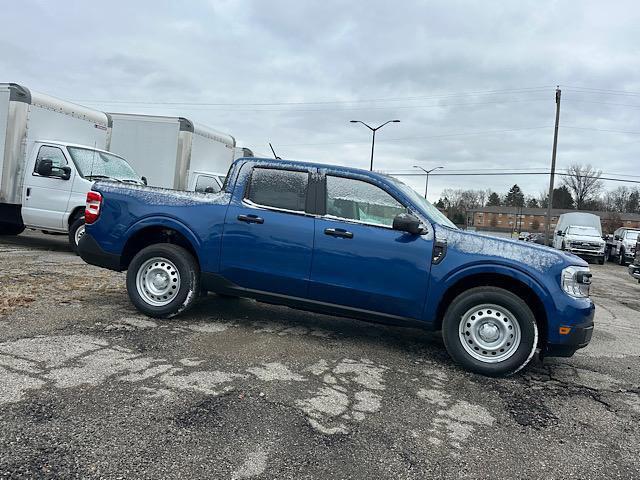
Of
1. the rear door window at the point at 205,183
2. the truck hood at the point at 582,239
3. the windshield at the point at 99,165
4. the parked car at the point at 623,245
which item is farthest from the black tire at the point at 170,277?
the truck hood at the point at 582,239

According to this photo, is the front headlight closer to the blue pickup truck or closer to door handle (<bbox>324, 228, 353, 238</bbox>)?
the blue pickup truck

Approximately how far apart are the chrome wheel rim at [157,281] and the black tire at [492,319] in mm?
2885

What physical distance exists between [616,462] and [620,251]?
90.5 ft

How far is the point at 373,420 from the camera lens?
137 inches

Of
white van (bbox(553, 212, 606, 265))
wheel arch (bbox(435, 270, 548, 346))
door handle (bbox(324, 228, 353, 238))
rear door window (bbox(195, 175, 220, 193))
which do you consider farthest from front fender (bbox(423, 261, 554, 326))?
white van (bbox(553, 212, 606, 265))

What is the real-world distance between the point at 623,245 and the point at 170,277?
2661 cm

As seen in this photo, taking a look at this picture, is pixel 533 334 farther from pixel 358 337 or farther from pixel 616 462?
pixel 358 337

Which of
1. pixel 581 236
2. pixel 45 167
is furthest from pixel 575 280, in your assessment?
pixel 581 236

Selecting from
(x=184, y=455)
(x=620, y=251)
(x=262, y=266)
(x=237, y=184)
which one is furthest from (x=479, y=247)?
(x=620, y=251)

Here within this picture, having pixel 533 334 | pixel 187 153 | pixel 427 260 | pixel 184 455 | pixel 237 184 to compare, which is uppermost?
pixel 187 153

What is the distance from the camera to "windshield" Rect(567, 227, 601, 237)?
2700cm

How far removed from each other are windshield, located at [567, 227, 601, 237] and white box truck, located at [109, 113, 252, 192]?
71.2 feet

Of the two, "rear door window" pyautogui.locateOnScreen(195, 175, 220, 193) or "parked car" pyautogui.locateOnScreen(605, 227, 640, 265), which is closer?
"rear door window" pyautogui.locateOnScreen(195, 175, 220, 193)

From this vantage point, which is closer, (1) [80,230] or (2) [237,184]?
(2) [237,184]
